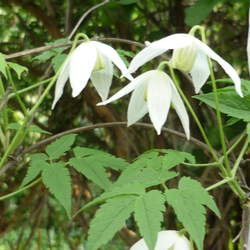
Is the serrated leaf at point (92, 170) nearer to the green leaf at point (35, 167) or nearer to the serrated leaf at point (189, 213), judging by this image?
the green leaf at point (35, 167)

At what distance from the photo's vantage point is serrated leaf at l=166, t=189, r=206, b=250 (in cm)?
69

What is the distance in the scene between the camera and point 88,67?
0.84 metres

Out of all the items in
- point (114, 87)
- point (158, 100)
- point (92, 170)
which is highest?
point (158, 100)

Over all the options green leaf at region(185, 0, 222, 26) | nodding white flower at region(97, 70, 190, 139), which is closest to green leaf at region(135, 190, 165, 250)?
nodding white flower at region(97, 70, 190, 139)

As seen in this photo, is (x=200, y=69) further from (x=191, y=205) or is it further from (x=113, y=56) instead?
(x=191, y=205)

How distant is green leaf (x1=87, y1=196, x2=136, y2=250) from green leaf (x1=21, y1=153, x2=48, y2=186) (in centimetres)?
22

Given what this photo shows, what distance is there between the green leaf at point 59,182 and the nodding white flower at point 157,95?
0.52ft

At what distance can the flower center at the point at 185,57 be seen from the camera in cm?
82

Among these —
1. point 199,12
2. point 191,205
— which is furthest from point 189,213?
point 199,12

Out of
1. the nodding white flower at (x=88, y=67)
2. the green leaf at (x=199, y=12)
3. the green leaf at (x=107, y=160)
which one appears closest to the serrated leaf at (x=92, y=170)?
the green leaf at (x=107, y=160)

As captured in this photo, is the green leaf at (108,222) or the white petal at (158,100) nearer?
the green leaf at (108,222)

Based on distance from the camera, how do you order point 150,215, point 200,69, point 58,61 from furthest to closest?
point 58,61, point 200,69, point 150,215

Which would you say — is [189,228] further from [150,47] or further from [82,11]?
[82,11]

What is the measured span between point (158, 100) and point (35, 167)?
25cm
